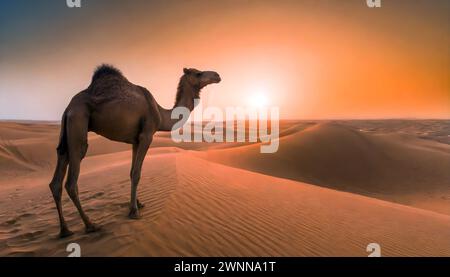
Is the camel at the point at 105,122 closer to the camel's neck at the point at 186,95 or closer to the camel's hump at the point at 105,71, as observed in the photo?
the camel's hump at the point at 105,71

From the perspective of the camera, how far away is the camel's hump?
6234mm

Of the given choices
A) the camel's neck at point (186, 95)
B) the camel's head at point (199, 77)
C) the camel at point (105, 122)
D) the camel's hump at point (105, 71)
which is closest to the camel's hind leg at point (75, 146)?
the camel at point (105, 122)

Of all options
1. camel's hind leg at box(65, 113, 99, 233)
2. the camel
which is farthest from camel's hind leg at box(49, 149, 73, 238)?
camel's hind leg at box(65, 113, 99, 233)

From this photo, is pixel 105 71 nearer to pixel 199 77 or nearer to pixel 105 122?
pixel 105 122

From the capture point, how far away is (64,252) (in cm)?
490

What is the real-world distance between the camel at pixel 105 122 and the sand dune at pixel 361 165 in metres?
14.1

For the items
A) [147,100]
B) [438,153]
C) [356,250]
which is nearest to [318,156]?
[438,153]

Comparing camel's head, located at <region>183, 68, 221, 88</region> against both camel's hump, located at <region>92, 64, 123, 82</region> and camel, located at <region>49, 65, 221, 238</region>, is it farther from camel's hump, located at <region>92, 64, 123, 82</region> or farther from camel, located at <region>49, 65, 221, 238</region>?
camel's hump, located at <region>92, 64, 123, 82</region>

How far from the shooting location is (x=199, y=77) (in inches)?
309

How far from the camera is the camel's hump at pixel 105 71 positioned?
20.5 feet

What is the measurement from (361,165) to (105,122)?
20.3m

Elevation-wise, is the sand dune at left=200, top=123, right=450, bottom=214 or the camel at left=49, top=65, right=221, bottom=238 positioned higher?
the camel at left=49, top=65, right=221, bottom=238

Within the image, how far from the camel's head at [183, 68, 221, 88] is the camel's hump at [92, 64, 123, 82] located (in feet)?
6.09
